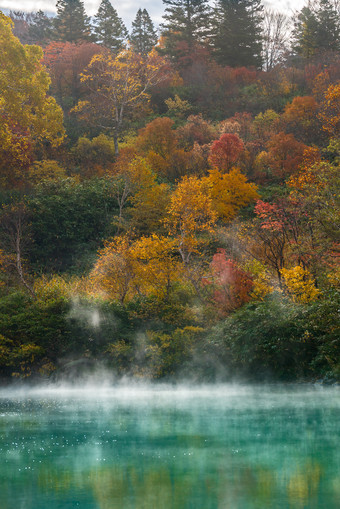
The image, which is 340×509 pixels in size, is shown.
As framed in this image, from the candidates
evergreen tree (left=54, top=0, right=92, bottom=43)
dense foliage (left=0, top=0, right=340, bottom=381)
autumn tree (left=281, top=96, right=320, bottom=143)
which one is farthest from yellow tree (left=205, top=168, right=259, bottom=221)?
evergreen tree (left=54, top=0, right=92, bottom=43)

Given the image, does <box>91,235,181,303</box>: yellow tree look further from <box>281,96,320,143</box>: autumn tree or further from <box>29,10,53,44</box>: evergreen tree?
<box>29,10,53,44</box>: evergreen tree

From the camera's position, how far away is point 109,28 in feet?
185

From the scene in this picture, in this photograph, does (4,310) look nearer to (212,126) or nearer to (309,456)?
(309,456)

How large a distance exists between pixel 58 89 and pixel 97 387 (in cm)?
3121

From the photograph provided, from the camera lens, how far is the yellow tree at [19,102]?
25766 mm

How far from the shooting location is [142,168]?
2888cm

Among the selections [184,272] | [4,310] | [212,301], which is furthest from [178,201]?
[4,310]

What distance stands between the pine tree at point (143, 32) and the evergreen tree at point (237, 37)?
7689 millimetres

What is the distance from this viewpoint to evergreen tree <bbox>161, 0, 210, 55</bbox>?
5325cm

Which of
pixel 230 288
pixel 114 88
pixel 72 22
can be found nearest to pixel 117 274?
pixel 230 288

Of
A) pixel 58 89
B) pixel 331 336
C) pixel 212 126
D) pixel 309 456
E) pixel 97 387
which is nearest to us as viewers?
pixel 309 456

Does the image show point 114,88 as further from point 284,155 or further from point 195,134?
point 284,155

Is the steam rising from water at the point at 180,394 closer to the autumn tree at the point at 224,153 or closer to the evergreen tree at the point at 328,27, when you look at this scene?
the autumn tree at the point at 224,153

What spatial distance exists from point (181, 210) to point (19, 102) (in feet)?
35.0
